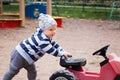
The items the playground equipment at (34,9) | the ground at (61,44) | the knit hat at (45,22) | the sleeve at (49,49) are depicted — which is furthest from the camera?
the playground equipment at (34,9)

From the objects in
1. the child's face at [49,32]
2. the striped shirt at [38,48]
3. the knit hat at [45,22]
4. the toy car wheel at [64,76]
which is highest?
the knit hat at [45,22]

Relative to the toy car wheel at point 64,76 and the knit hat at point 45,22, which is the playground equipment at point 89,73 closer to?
the toy car wheel at point 64,76

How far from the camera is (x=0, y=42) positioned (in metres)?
9.66

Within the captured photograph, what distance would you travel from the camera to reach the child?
4.36 m

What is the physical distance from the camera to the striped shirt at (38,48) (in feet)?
14.2

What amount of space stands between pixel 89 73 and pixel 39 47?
700 mm

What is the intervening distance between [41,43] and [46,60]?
2764mm

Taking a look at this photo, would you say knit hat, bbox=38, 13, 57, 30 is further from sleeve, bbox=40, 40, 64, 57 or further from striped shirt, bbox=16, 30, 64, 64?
sleeve, bbox=40, 40, 64, 57

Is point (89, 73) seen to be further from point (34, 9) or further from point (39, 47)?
point (34, 9)

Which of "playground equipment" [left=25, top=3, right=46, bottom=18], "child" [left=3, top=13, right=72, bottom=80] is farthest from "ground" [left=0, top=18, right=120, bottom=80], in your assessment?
"playground equipment" [left=25, top=3, right=46, bottom=18]

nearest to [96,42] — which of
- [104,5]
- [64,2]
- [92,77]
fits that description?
[92,77]

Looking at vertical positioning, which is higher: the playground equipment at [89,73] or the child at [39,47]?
the child at [39,47]

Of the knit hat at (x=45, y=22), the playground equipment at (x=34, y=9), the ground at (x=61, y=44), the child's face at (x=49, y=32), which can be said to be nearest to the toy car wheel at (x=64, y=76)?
the child's face at (x=49, y=32)

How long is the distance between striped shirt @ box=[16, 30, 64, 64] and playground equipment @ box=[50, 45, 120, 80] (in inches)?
6.3
